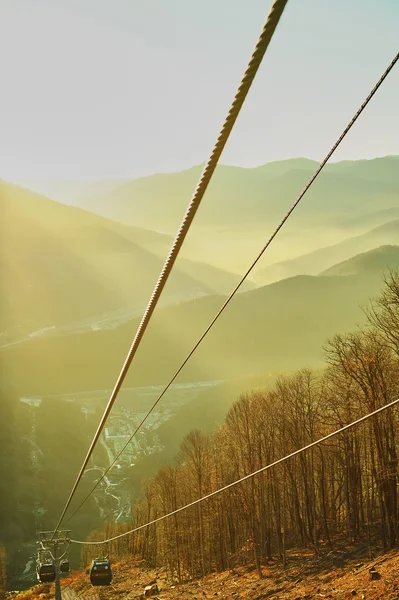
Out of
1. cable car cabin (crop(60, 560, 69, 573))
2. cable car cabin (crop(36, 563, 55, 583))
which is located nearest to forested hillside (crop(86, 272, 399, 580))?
cable car cabin (crop(60, 560, 69, 573))

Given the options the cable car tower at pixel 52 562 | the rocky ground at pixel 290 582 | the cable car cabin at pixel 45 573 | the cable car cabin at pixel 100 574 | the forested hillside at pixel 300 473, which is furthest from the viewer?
the cable car cabin at pixel 100 574

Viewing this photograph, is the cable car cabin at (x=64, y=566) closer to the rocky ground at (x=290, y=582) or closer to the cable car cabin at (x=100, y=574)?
the cable car cabin at (x=100, y=574)

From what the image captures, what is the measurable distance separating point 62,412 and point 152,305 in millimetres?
143438

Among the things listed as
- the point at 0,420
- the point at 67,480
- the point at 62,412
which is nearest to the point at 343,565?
the point at 67,480

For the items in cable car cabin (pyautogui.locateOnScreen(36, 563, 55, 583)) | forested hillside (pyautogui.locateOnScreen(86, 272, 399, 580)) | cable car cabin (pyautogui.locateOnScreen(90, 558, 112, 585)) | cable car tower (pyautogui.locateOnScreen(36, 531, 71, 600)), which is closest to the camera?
forested hillside (pyautogui.locateOnScreen(86, 272, 399, 580))

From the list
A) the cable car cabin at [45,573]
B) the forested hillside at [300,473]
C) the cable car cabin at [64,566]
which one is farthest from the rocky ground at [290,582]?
the cable car cabin at [45,573]

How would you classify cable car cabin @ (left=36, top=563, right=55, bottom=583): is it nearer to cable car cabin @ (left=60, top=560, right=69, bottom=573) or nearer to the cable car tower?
the cable car tower

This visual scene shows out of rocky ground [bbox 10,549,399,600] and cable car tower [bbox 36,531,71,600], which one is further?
cable car tower [bbox 36,531,71,600]

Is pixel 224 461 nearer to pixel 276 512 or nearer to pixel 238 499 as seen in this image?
pixel 238 499

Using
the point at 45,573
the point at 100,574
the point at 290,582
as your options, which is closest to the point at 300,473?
the point at 290,582

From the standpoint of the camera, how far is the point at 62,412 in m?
142

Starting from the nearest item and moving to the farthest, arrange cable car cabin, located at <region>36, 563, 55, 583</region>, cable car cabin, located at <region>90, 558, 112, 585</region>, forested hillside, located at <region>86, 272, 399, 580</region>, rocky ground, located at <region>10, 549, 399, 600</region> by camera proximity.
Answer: rocky ground, located at <region>10, 549, 399, 600</region>, forested hillside, located at <region>86, 272, 399, 580</region>, cable car cabin, located at <region>36, 563, 55, 583</region>, cable car cabin, located at <region>90, 558, 112, 585</region>

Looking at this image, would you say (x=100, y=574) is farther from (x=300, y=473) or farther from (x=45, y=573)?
(x=300, y=473)

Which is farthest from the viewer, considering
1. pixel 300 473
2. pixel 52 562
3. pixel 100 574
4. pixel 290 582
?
pixel 300 473
